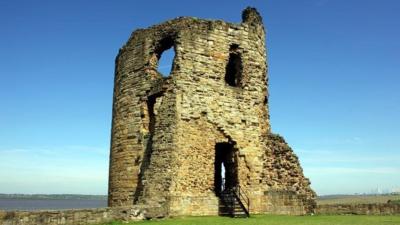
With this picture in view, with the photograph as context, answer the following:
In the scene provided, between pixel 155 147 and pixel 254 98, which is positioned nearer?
pixel 155 147

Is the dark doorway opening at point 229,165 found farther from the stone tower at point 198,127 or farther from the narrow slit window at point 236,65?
the narrow slit window at point 236,65

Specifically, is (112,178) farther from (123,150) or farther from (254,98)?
(254,98)

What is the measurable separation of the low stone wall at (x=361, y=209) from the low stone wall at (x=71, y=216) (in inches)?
253

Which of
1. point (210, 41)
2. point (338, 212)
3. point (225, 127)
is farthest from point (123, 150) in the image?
point (338, 212)

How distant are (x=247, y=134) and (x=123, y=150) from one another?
441 cm

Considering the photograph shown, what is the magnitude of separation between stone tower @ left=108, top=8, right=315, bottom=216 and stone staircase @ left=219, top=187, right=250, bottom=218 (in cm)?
23

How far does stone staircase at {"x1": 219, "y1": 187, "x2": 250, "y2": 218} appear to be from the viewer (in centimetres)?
1375

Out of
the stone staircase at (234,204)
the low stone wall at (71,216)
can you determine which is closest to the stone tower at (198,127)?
the stone staircase at (234,204)

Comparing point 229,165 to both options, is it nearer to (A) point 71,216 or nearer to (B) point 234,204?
(B) point 234,204

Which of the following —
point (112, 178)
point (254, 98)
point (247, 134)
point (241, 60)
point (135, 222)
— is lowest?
point (135, 222)

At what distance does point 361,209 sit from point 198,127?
19.5 feet

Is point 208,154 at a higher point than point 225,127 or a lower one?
lower

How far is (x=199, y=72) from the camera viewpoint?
586 inches

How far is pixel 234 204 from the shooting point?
14164 millimetres
